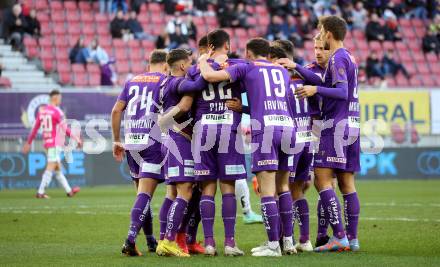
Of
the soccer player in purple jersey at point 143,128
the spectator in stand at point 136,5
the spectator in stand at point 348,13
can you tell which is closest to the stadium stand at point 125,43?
the spectator in stand at point 348,13

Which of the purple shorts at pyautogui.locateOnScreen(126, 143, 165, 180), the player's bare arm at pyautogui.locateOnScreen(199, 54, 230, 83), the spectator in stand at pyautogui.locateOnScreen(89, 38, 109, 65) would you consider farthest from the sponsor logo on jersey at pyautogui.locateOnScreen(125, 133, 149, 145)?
the spectator in stand at pyautogui.locateOnScreen(89, 38, 109, 65)

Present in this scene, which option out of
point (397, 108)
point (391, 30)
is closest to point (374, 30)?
point (391, 30)

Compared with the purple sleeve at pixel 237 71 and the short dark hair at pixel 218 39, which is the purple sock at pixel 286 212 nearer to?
the purple sleeve at pixel 237 71

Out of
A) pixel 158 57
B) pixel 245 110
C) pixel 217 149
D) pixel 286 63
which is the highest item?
pixel 158 57

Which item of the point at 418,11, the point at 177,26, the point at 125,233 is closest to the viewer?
the point at 125,233

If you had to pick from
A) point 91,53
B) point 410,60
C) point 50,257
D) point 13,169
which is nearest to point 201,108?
point 50,257

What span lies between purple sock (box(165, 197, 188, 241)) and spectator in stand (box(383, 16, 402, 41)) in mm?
25193

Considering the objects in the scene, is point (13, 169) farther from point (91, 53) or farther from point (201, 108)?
point (201, 108)

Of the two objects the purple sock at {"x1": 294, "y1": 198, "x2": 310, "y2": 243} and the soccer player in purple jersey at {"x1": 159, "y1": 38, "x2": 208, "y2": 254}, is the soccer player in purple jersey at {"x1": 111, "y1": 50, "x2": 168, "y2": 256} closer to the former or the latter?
the soccer player in purple jersey at {"x1": 159, "y1": 38, "x2": 208, "y2": 254}

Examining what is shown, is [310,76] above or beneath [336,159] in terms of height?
above

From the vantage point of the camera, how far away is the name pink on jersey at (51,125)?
20.7m

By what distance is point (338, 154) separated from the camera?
10.4m

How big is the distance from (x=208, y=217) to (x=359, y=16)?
83.6 feet

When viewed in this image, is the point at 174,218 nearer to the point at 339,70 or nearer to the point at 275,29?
the point at 339,70
